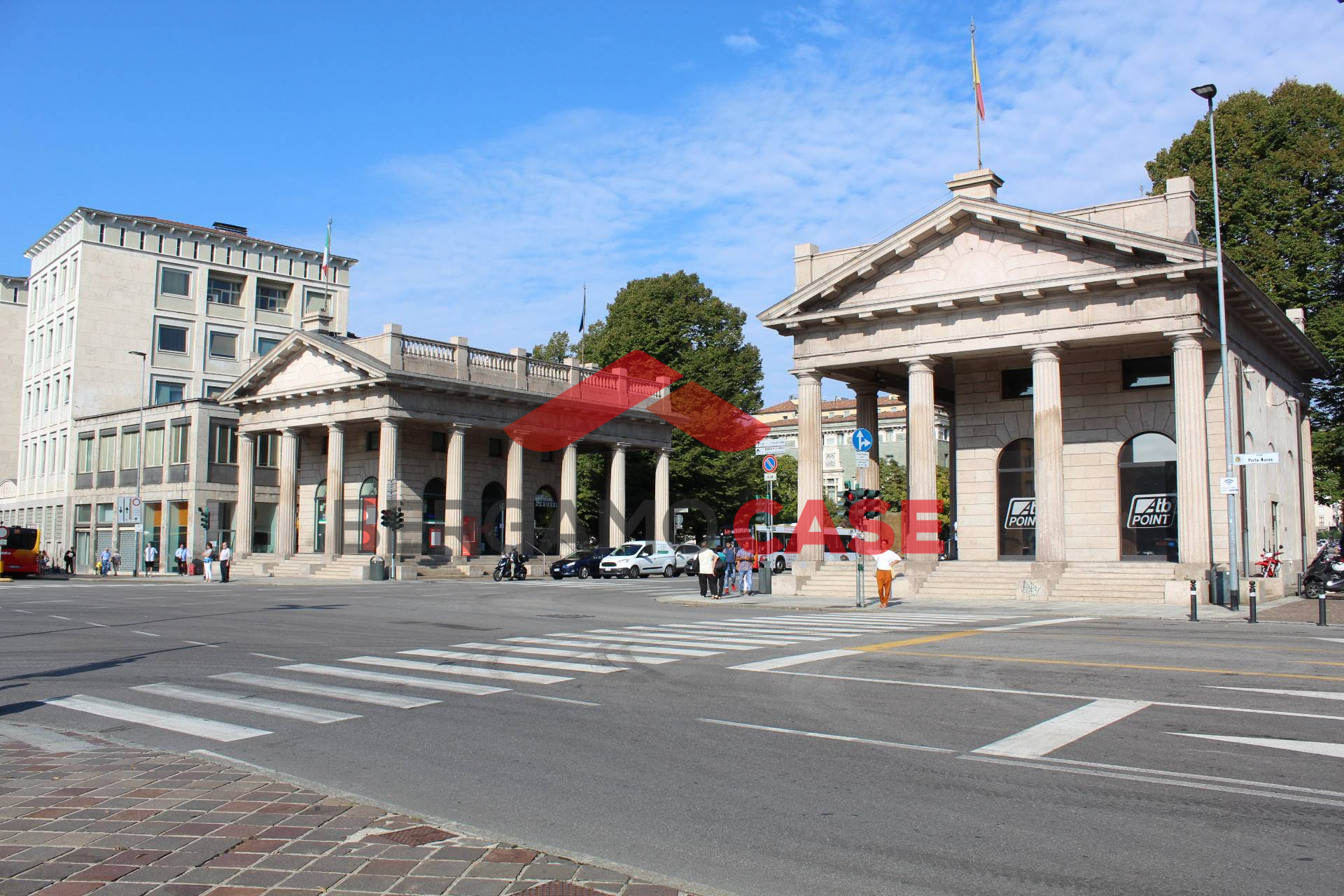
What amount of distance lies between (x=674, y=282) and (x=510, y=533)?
65.4 ft

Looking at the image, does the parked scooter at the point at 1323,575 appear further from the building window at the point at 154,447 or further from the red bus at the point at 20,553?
the building window at the point at 154,447

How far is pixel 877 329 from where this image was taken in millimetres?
32344

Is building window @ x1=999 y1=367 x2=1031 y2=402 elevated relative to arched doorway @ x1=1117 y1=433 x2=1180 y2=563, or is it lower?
elevated

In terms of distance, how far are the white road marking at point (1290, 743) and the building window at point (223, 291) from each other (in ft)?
245

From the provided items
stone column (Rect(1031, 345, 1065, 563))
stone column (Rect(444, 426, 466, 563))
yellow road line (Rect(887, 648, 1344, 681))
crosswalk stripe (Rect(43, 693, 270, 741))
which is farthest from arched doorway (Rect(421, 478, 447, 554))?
crosswalk stripe (Rect(43, 693, 270, 741))

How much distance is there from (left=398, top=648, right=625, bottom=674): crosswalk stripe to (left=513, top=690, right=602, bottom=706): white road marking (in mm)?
1787

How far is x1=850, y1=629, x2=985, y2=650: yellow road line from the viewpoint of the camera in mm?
15492

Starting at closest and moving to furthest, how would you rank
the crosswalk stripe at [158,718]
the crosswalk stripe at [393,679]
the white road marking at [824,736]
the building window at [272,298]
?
the white road marking at [824,736] → the crosswalk stripe at [158,718] → the crosswalk stripe at [393,679] → the building window at [272,298]

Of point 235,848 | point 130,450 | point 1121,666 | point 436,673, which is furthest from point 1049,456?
point 130,450

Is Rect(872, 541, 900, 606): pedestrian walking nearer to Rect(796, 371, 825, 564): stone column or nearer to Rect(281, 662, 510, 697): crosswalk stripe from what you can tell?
Rect(796, 371, 825, 564): stone column

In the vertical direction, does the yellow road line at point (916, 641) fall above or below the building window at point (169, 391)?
below

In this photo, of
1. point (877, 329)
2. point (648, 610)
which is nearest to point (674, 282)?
A: point (877, 329)

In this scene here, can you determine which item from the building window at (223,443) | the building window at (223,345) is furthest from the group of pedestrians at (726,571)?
the building window at (223,345)

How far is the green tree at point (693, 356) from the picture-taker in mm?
60844
